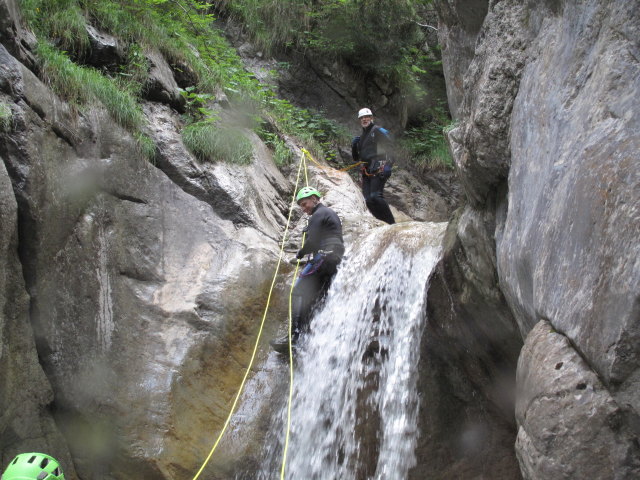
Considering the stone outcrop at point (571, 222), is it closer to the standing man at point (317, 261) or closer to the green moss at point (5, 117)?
the standing man at point (317, 261)

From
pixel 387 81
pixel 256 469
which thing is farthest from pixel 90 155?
pixel 387 81

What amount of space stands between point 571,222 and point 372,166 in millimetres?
6670

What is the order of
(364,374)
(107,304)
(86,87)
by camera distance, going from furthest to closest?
1. (86,87)
2. (364,374)
3. (107,304)

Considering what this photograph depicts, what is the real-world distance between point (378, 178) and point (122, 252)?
450cm

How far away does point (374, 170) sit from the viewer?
9.35 metres

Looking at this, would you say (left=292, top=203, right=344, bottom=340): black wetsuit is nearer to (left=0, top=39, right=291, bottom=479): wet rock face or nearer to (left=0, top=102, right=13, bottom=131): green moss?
(left=0, top=39, right=291, bottom=479): wet rock face

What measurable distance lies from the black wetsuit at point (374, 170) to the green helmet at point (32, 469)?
6743 mm

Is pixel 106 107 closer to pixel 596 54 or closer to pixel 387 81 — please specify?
pixel 596 54

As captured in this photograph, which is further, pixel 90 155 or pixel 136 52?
pixel 136 52

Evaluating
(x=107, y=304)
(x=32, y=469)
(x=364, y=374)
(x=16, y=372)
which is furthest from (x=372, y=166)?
(x=32, y=469)

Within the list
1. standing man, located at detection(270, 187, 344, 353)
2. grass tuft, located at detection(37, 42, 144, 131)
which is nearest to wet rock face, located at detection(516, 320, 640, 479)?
standing man, located at detection(270, 187, 344, 353)

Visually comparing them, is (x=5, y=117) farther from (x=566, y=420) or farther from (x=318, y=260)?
(x=566, y=420)

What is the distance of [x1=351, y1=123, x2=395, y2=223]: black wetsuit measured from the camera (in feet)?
30.7

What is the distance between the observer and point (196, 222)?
7.23m
